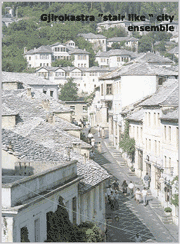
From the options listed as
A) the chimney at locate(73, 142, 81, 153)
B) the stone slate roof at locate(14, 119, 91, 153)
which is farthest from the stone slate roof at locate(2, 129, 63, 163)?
the chimney at locate(73, 142, 81, 153)

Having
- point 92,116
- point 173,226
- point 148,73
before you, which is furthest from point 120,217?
point 92,116

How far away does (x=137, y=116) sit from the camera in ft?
189

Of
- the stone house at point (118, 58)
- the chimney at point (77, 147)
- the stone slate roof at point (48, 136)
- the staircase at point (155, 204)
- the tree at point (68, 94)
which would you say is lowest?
the staircase at point (155, 204)

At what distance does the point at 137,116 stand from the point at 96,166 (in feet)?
78.4

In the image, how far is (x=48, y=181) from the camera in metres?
21.8

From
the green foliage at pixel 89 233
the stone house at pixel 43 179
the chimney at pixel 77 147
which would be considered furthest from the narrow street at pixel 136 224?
the green foliage at pixel 89 233

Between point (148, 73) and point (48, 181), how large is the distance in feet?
154

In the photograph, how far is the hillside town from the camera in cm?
2117

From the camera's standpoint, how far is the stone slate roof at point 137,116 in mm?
55856

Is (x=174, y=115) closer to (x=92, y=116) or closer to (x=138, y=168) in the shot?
(x=138, y=168)

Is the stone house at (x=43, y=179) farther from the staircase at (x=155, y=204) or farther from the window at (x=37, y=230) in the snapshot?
the staircase at (x=155, y=204)

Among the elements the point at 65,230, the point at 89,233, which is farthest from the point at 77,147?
the point at 65,230

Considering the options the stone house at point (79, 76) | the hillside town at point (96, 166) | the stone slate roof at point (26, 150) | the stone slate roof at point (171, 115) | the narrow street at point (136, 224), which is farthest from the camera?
the stone house at point (79, 76)

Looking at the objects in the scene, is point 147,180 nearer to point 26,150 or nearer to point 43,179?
point 26,150
